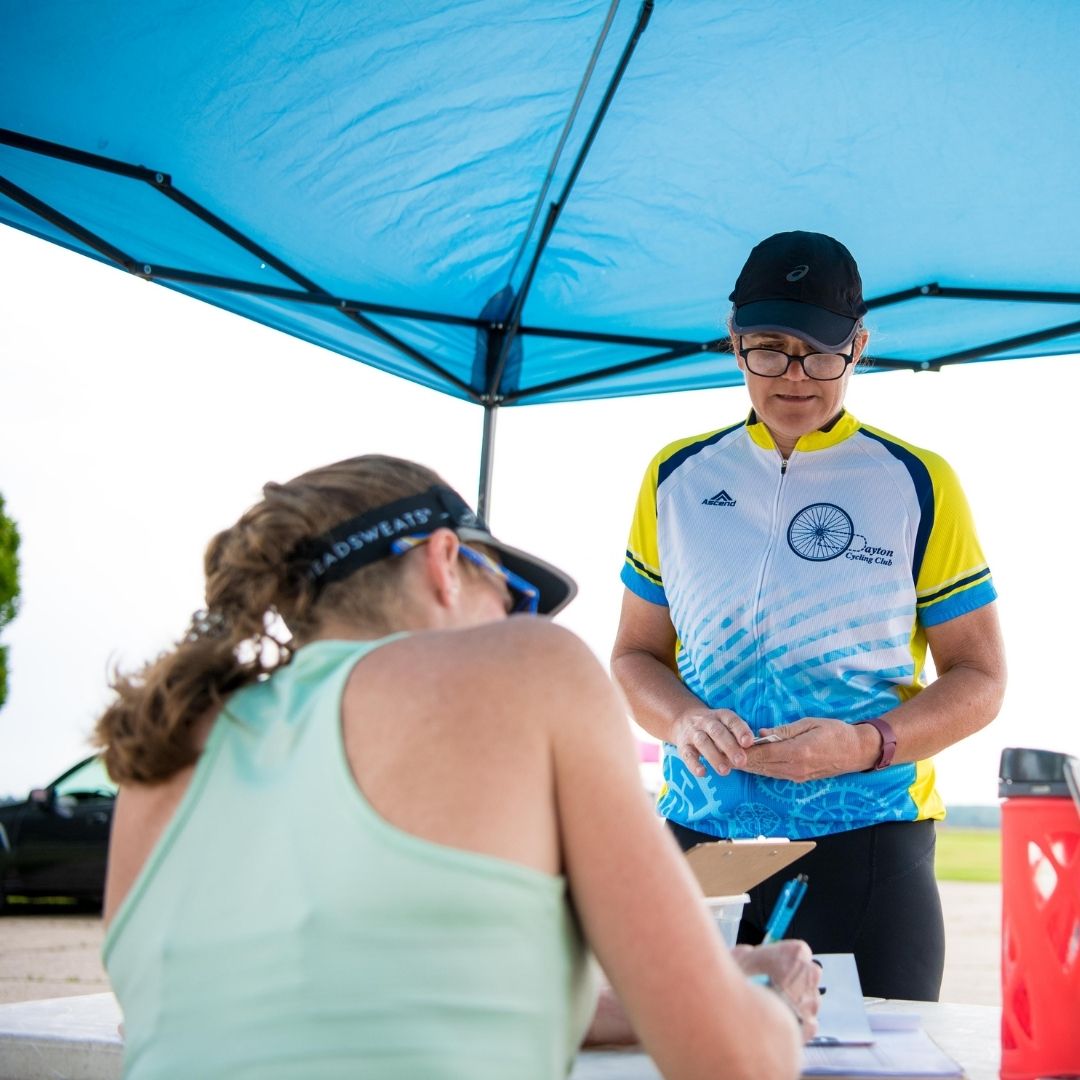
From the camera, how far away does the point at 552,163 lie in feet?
9.66

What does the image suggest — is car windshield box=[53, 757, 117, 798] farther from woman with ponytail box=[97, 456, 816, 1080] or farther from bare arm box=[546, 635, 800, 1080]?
bare arm box=[546, 635, 800, 1080]

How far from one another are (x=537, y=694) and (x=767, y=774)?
1.02 meters

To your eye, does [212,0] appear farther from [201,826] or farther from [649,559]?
[201,826]

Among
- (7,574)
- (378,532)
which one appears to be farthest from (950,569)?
(7,574)

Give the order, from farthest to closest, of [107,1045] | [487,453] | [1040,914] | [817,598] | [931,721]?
[487,453]
[817,598]
[931,721]
[107,1045]
[1040,914]

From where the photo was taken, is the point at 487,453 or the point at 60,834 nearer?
the point at 487,453

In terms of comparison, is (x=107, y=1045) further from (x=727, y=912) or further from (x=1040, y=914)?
(x=1040, y=914)

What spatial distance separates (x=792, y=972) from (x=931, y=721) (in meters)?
0.87

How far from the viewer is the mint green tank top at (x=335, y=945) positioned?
2.91ft

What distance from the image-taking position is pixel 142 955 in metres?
1.02

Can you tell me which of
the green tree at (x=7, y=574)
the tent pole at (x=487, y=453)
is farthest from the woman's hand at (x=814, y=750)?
the green tree at (x=7, y=574)

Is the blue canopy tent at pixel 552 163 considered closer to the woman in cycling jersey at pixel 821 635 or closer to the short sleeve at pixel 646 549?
the woman in cycling jersey at pixel 821 635

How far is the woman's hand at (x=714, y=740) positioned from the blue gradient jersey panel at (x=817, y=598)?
0.09 metres

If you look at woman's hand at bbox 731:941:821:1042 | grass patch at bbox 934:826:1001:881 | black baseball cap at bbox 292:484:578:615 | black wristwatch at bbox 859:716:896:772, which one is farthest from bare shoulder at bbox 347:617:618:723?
grass patch at bbox 934:826:1001:881
